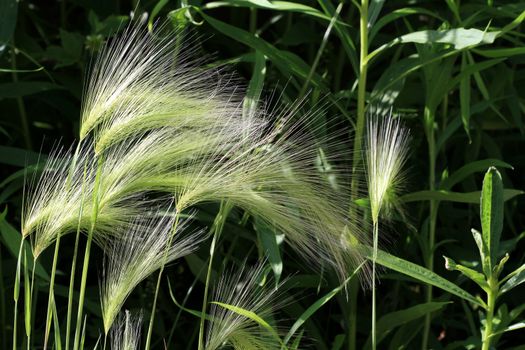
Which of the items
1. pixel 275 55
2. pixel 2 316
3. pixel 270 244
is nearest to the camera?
pixel 270 244

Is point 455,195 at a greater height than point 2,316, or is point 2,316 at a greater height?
point 455,195

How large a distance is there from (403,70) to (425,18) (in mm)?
631

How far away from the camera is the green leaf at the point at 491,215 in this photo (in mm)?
1056

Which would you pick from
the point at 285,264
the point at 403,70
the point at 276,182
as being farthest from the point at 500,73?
the point at 276,182

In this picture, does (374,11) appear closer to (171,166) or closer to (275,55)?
(275,55)

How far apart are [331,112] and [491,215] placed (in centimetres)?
75

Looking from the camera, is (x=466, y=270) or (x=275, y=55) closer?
(x=466, y=270)

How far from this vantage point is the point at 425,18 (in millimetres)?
2104

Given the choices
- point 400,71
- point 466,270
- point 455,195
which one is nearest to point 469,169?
point 455,195

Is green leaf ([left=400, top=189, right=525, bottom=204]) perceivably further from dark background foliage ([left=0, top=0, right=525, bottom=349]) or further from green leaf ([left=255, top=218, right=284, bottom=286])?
green leaf ([left=255, top=218, right=284, bottom=286])

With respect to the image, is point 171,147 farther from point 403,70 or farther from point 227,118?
point 403,70

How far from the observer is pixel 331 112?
1787mm

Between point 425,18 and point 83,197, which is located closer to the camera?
point 83,197

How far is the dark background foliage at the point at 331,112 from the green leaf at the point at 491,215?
374mm
